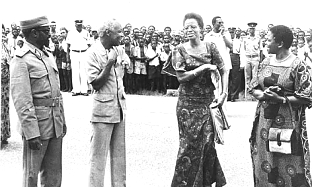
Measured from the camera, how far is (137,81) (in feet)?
58.2

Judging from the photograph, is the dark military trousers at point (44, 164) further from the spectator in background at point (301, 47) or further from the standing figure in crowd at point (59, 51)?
the standing figure in crowd at point (59, 51)

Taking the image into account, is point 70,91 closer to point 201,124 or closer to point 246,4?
point 246,4

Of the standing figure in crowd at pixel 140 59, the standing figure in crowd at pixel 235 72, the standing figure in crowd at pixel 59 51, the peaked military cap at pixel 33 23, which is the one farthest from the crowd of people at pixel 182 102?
the standing figure in crowd at pixel 59 51

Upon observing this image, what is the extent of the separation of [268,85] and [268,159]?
0.71 meters

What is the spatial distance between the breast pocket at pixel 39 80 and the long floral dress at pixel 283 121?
6.51ft

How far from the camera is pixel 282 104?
5.98m

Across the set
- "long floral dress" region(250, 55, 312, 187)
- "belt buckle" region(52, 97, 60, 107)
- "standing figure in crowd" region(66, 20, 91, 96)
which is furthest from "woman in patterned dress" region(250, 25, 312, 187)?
"standing figure in crowd" region(66, 20, 91, 96)

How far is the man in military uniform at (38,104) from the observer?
5.47 meters

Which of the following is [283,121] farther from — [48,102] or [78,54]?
[78,54]

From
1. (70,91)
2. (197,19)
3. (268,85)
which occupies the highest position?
(197,19)

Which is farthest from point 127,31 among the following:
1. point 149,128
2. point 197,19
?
point 197,19

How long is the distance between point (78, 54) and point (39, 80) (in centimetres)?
1185

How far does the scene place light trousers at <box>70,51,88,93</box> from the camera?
678 inches

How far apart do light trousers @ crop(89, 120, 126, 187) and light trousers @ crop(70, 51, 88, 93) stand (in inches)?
425
